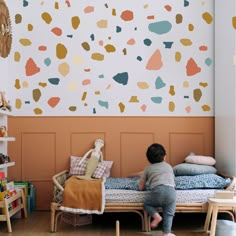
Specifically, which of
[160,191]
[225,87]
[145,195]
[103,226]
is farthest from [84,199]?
[225,87]

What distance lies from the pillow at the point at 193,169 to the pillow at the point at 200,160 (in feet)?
0.21

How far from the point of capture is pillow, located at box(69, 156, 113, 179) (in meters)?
4.23

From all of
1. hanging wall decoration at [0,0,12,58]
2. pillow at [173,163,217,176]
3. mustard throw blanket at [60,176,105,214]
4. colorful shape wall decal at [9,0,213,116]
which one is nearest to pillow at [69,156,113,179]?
colorful shape wall decal at [9,0,213,116]

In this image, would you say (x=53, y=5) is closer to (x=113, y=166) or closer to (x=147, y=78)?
(x=147, y=78)

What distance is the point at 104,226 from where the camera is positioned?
3791 mm

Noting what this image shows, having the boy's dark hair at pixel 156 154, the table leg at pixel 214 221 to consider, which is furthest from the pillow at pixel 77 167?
the table leg at pixel 214 221

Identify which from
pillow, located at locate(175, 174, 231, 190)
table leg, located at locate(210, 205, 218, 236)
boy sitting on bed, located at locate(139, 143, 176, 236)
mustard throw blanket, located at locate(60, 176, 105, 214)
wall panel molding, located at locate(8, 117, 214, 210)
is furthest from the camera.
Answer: wall panel molding, located at locate(8, 117, 214, 210)

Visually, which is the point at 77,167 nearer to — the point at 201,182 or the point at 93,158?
the point at 93,158

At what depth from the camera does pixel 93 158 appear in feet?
13.9

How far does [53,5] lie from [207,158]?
2350 mm

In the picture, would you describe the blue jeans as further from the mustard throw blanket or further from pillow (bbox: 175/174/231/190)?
the mustard throw blanket

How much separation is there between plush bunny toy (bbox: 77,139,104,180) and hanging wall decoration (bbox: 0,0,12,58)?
1363 millimetres

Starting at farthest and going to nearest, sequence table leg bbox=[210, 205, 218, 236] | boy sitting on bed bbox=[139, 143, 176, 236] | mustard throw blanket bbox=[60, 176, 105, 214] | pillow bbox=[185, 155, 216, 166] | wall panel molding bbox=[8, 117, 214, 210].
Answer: wall panel molding bbox=[8, 117, 214, 210]
pillow bbox=[185, 155, 216, 166]
mustard throw blanket bbox=[60, 176, 105, 214]
boy sitting on bed bbox=[139, 143, 176, 236]
table leg bbox=[210, 205, 218, 236]

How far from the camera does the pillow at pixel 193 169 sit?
3.94 meters
